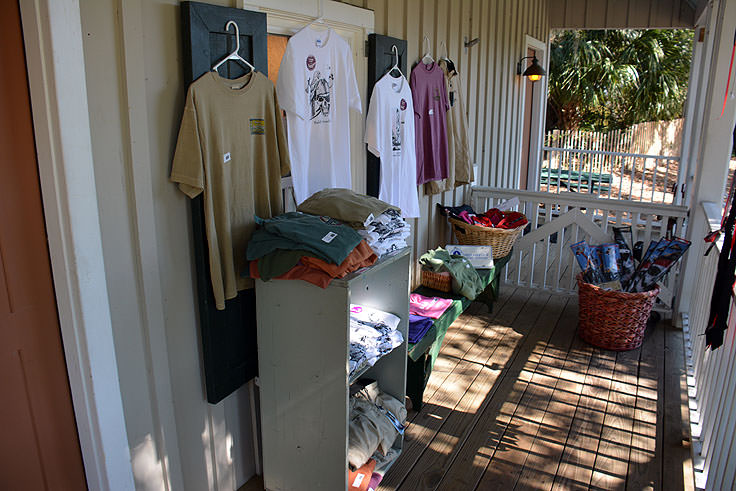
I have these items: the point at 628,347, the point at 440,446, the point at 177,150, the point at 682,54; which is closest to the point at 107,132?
the point at 177,150

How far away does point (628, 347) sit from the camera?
12.6ft

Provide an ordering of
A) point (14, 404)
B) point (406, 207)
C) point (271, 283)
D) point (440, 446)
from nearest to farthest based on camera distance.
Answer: point (14, 404)
point (271, 283)
point (440, 446)
point (406, 207)

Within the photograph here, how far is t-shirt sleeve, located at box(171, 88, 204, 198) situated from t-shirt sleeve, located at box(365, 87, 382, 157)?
4.41 ft

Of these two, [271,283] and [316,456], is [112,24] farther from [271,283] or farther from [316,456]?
[316,456]

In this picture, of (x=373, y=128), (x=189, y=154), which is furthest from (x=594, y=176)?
(x=189, y=154)

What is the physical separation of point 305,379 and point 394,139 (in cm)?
164

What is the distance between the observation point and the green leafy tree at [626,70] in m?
12.7

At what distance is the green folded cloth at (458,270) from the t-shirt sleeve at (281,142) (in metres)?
1.59

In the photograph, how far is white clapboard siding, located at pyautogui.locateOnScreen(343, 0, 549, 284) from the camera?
362 cm

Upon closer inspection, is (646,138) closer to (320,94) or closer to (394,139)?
(394,139)

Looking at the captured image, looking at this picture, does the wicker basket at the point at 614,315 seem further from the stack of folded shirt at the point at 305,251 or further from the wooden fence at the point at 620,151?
the wooden fence at the point at 620,151

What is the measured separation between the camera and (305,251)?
6.73ft

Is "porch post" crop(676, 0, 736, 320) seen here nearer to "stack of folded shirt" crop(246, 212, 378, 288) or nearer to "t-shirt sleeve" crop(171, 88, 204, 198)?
"stack of folded shirt" crop(246, 212, 378, 288)

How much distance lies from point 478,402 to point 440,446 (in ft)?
1.58
